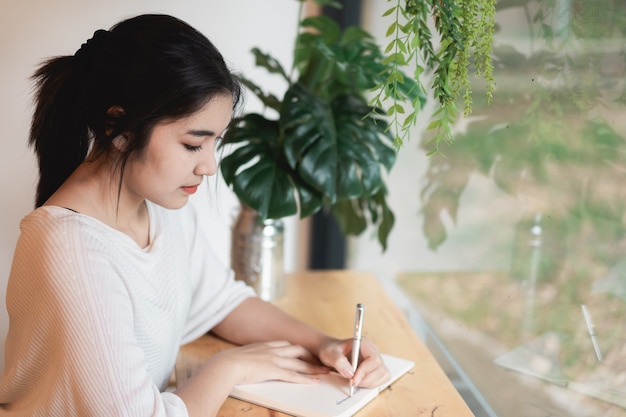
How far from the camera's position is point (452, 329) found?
4.95ft

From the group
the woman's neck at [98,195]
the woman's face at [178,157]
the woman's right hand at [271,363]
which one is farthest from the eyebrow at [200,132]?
the woman's right hand at [271,363]

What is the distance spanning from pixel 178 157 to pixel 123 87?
12 centimetres

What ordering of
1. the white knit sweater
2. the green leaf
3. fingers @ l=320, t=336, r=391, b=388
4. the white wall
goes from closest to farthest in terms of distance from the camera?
the white knit sweater
fingers @ l=320, t=336, r=391, b=388
the green leaf
the white wall

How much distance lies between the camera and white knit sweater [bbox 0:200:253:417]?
907mm

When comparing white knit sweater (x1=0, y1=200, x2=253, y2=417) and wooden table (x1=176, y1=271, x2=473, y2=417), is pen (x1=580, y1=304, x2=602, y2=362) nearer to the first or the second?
wooden table (x1=176, y1=271, x2=473, y2=417)

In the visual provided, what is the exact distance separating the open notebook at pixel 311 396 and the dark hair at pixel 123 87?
15.9 inches

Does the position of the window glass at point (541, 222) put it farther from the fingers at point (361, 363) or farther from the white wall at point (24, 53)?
the white wall at point (24, 53)

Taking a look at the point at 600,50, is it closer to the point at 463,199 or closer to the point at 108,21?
the point at 463,199

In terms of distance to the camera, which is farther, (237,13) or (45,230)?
(237,13)

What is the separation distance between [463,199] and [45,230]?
2.75ft

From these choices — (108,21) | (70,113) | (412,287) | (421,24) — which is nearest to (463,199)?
(412,287)

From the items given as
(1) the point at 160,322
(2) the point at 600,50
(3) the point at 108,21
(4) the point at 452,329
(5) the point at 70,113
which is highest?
(3) the point at 108,21

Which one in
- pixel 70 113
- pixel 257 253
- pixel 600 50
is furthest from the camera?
pixel 257 253

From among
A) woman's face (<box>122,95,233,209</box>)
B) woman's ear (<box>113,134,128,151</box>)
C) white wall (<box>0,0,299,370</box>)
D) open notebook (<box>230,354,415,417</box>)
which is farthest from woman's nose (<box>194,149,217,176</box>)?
white wall (<box>0,0,299,370</box>)
